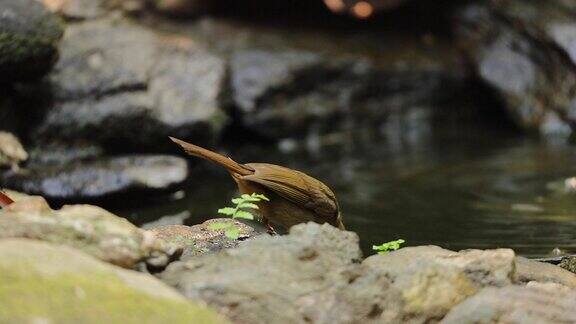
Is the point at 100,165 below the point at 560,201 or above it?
below

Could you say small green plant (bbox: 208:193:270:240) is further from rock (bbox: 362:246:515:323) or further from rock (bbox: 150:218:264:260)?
rock (bbox: 362:246:515:323)

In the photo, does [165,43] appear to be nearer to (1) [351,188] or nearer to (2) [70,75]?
(2) [70,75]

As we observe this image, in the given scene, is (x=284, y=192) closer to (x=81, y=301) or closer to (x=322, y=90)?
(x=81, y=301)

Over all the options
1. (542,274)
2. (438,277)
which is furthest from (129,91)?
(438,277)

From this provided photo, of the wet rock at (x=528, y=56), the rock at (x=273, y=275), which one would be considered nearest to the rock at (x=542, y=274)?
the rock at (x=273, y=275)

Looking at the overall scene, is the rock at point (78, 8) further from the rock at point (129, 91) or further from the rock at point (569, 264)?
the rock at point (569, 264)

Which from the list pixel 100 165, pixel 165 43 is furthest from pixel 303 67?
pixel 100 165
